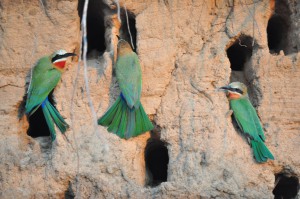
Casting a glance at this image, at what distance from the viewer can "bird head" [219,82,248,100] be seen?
3.88 m

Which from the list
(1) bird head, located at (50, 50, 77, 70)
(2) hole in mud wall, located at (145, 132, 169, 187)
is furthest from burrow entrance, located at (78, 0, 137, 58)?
(2) hole in mud wall, located at (145, 132, 169, 187)

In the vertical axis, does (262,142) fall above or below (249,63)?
below

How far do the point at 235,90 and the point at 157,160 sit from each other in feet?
2.50

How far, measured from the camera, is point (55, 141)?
3807 millimetres

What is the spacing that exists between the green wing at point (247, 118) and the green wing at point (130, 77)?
1.93 feet

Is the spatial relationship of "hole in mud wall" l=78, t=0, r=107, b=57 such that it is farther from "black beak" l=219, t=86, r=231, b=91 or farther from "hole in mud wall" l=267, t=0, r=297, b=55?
"hole in mud wall" l=267, t=0, r=297, b=55

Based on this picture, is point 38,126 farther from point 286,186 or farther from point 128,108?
point 286,186

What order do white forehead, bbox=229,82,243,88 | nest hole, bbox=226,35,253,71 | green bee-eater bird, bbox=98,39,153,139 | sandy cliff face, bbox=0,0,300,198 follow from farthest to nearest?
1. nest hole, bbox=226,35,253,71
2. white forehead, bbox=229,82,243,88
3. green bee-eater bird, bbox=98,39,153,139
4. sandy cliff face, bbox=0,0,300,198

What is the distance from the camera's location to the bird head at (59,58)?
392cm

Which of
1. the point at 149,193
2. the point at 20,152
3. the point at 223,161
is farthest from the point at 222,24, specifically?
the point at 20,152

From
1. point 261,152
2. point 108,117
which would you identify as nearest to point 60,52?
point 108,117

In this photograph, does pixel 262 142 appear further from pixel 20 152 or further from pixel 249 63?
pixel 20 152

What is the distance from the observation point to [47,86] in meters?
3.90

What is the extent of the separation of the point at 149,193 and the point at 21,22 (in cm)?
135
